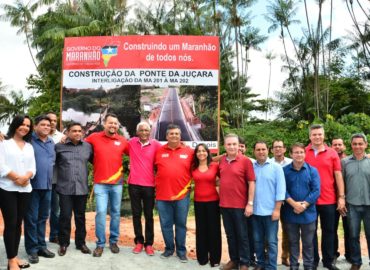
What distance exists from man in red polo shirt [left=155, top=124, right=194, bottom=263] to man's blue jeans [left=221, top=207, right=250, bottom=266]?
1.91 ft

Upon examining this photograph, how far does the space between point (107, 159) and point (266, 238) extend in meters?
2.20

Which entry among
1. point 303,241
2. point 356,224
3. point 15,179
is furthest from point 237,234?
point 15,179

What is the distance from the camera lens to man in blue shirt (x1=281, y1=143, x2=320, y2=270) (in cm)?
484

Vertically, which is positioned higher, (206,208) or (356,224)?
(206,208)

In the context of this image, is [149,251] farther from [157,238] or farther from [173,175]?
[157,238]

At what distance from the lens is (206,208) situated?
5.15 m

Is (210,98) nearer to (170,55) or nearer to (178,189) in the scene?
(170,55)

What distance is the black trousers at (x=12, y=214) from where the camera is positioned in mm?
4488

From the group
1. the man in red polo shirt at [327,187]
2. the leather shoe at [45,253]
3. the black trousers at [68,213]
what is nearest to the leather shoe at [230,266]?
the man in red polo shirt at [327,187]

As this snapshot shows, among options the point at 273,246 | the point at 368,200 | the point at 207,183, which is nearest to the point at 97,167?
the point at 207,183

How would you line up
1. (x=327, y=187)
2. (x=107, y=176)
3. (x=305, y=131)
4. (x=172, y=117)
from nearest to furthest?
(x=327, y=187)
(x=107, y=176)
(x=172, y=117)
(x=305, y=131)

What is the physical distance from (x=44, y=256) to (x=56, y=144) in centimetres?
138

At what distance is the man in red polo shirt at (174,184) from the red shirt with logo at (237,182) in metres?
0.58

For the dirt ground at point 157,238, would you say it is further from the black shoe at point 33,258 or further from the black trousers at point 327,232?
the black shoe at point 33,258
